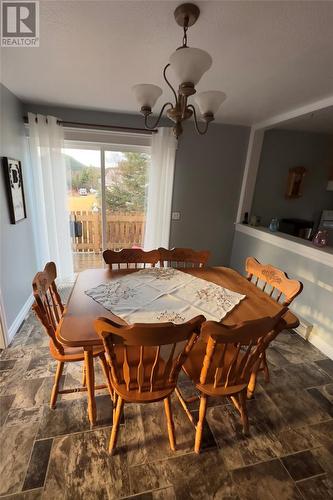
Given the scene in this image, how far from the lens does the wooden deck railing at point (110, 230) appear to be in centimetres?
314

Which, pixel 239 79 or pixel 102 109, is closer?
pixel 239 79

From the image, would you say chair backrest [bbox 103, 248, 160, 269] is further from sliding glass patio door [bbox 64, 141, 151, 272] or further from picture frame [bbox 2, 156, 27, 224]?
sliding glass patio door [bbox 64, 141, 151, 272]

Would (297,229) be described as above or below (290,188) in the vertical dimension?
below

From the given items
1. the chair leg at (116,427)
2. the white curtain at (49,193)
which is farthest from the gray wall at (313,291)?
the white curtain at (49,193)

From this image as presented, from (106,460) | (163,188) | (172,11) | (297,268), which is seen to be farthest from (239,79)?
(106,460)

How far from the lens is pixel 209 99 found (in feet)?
4.22

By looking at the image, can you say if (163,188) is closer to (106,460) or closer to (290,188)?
(290,188)

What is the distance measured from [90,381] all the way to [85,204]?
233 centimetres

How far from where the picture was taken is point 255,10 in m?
1.11

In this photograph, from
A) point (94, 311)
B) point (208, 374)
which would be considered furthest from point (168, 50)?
point (208, 374)

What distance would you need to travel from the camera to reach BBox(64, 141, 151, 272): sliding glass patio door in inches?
114

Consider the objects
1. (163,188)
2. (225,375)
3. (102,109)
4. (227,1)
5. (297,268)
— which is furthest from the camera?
(163,188)

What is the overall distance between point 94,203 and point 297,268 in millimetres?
2653

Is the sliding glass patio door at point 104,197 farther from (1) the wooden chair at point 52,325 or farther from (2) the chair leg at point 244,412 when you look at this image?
(2) the chair leg at point 244,412
